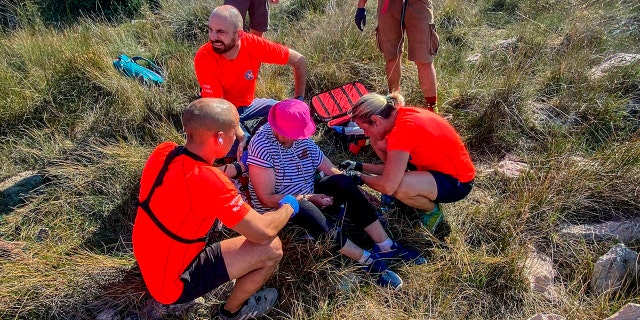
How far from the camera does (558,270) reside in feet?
9.95

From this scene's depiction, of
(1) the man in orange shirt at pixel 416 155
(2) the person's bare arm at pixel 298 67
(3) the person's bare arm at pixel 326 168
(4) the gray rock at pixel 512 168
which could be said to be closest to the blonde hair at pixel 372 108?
(1) the man in orange shirt at pixel 416 155

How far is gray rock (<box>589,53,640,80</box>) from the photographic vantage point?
14.9 ft

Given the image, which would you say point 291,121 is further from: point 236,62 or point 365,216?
point 236,62

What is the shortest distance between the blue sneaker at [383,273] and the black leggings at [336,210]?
0.21 m

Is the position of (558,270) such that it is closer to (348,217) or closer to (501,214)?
(501,214)

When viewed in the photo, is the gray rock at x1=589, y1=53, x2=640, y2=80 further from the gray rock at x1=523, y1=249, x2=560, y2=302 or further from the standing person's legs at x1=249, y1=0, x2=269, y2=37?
the standing person's legs at x1=249, y1=0, x2=269, y2=37

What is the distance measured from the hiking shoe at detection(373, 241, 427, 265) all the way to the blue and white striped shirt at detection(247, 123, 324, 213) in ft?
1.96

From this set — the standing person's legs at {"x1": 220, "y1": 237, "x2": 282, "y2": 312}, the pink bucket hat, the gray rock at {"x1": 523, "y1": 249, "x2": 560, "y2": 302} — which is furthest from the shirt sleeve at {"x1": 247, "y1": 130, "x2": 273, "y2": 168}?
the gray rock at {"x1": 523, "y1": 249, "x2": 560, "y2": 302}

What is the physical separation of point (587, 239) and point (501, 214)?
1.73 ft

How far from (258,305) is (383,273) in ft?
2.40

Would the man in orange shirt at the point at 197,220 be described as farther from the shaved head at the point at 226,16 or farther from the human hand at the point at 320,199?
the shaved head at the point at 226,16

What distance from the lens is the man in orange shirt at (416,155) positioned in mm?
3014

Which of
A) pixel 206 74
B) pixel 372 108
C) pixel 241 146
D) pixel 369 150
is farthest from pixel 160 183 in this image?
pixel 369 150

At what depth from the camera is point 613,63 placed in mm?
4641
